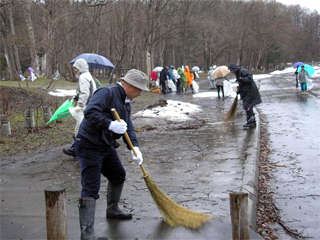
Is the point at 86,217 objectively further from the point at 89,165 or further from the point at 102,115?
the point at 102,115

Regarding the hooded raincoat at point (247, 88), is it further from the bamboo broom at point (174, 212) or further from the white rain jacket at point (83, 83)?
the bamboo broom at point (174, 212)

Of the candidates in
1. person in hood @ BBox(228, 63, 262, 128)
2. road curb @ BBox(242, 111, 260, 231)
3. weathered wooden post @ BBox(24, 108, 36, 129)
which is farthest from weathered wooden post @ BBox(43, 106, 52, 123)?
road curb @ BBox(242, 111, 260, 231)

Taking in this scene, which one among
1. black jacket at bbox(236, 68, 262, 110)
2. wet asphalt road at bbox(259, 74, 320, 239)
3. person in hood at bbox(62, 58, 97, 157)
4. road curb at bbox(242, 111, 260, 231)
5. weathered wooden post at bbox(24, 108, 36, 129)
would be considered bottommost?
wet asphalt road at bbox(259, 74, 320, 239)

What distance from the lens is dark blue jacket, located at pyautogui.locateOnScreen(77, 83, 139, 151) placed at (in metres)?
3.56

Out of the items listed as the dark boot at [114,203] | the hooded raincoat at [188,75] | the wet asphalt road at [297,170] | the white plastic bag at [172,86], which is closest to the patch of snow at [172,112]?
the wet asphalt road at [297,170]

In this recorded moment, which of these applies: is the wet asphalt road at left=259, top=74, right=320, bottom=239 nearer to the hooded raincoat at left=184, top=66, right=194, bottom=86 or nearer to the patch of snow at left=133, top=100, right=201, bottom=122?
the patch of snow at left=133, top=100, right=201, bottom=122

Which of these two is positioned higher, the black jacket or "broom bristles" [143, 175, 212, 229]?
the black jacket

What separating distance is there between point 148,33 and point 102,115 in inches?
965

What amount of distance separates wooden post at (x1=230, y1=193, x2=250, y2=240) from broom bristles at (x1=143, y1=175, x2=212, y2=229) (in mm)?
818

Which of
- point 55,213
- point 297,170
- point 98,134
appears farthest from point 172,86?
point 55,213

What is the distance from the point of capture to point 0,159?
7.22 metres

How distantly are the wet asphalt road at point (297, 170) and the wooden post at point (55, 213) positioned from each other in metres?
2.44

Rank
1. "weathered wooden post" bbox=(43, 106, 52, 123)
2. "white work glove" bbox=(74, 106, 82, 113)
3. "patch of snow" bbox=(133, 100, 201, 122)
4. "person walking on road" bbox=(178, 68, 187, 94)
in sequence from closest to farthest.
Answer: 1. "white work glove" bbox=(74, 106, 82, 113)
2. "weathered wooden post" bbox=(43, 106, 52, 123)
3. "patch of snow" bbox=(133, 100, 201, 122)
4. "person walking on road" bbox=(178, 68, 187, 94)

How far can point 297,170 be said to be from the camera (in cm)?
645
